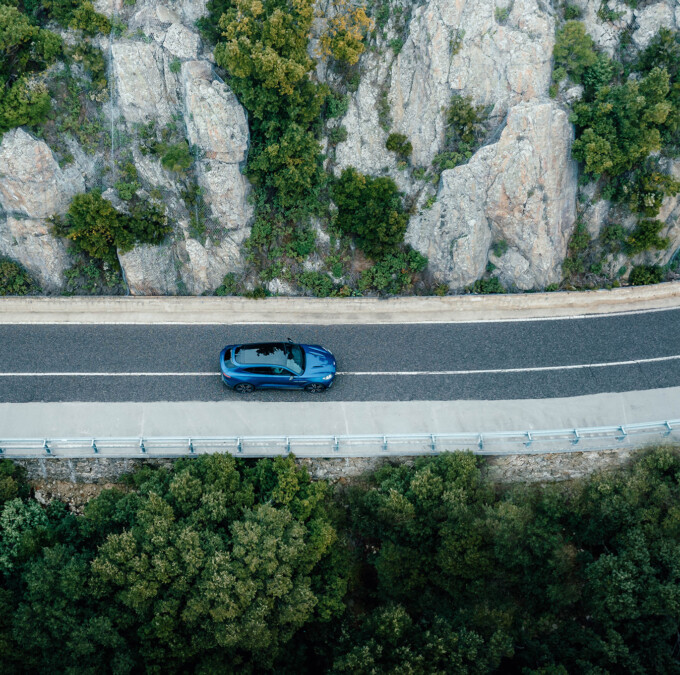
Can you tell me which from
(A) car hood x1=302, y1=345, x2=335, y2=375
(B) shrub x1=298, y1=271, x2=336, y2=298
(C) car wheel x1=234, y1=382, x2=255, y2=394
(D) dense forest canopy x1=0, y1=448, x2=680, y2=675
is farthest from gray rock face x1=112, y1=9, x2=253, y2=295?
(D) dense forest canopy x1=0, y1=448, x2=680, y2=675

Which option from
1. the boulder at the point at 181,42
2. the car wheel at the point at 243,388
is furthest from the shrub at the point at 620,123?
the car wheel at the point at 243,388

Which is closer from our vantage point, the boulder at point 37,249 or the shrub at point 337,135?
the boulder at point 37,249

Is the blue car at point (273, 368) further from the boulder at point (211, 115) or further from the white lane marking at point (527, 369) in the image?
the boulder at point (211, 115)

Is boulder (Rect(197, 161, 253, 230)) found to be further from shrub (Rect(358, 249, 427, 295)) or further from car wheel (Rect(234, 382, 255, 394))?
car wheel (Rect(234, 382, 255, 394))

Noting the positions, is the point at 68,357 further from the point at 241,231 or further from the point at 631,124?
the point at 631,124

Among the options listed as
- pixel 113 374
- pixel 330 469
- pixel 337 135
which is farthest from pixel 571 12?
pixel 113 374

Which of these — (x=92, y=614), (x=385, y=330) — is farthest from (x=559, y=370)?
(x=92, y=614)
